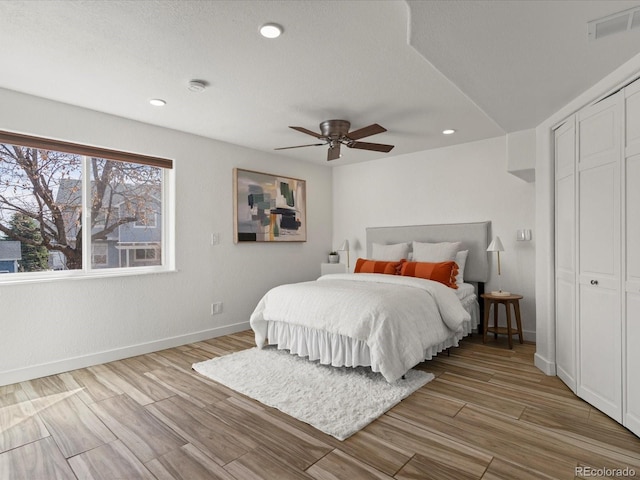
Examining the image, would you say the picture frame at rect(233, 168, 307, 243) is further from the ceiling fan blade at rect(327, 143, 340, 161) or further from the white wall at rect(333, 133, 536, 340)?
the ceiling fan blade at rect(327, 143, 340, 161)

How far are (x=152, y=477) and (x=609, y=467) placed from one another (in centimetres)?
224

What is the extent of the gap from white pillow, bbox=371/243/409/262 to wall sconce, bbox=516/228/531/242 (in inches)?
51.0

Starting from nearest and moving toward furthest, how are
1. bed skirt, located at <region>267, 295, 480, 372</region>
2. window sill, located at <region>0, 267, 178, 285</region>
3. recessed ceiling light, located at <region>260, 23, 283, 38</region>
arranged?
recessed ceiling light, located at <region>260, 23, 283, 38</region> < bed skirt, located at <region>267, 295, 480, 372</region> < window sill, located at <region>0, 267, 178, 285</region>

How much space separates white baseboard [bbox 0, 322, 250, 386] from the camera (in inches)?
115

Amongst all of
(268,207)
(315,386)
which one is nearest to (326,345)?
(315,386)

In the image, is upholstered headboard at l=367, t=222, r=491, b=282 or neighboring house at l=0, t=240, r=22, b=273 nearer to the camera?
neighboring house at l=0, t=240, r=22, b=273

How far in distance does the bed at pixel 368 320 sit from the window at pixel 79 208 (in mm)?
1556

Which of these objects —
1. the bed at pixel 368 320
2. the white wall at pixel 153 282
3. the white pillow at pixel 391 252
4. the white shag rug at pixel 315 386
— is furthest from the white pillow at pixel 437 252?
the white wall at pixel 153 282

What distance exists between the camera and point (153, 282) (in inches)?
148

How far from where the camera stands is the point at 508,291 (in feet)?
13.6

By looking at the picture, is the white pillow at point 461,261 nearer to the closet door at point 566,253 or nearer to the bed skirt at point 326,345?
the bed skirt at point 326,345

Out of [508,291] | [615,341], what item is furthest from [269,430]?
[508,291]

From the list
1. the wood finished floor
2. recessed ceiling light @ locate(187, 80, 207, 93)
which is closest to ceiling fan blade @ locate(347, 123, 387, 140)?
recessed ceiling light @ locate(187, 80, 207, 93)

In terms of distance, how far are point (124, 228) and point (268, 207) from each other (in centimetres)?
179
